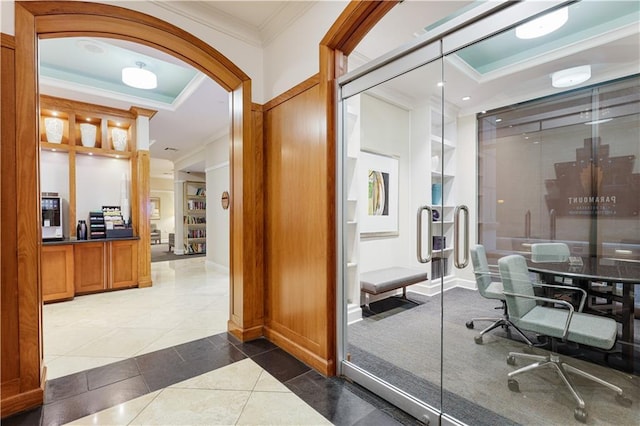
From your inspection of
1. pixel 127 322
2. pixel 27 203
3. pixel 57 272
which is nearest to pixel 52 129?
pixel 57 272

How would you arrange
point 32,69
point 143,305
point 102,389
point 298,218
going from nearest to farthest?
1. point 32,69
2. point 102,389
3. point 298,218
4. point 143,305

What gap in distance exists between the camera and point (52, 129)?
481 centimetres

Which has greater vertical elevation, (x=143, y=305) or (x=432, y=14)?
(x=432, y=14)

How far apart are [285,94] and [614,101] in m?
2.95

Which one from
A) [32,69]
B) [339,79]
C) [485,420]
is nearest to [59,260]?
[32,69]

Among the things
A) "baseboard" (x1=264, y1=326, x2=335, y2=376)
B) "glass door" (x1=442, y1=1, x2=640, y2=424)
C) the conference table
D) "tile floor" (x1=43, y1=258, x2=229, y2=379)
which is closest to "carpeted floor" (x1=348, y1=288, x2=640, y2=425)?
"glass door" (x1=442, y1=1, x2=640, y2=424)

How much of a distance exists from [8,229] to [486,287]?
387 cm

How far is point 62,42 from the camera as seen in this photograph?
3.72m

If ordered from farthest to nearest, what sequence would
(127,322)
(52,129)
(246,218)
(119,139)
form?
(119,139)
(52,129)
(127,322)
(246,218)

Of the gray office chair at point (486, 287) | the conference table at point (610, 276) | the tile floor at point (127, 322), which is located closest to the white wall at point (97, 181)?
the tile floor at point (127, 322)

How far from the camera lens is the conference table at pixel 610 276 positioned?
2.12 metres

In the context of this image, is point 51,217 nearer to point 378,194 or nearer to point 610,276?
point 378,194

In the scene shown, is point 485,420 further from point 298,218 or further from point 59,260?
point 59,260

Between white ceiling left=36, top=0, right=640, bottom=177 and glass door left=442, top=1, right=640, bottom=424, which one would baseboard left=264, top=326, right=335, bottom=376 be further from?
white ceiling left=36, top=0, right=640, bottom=177
